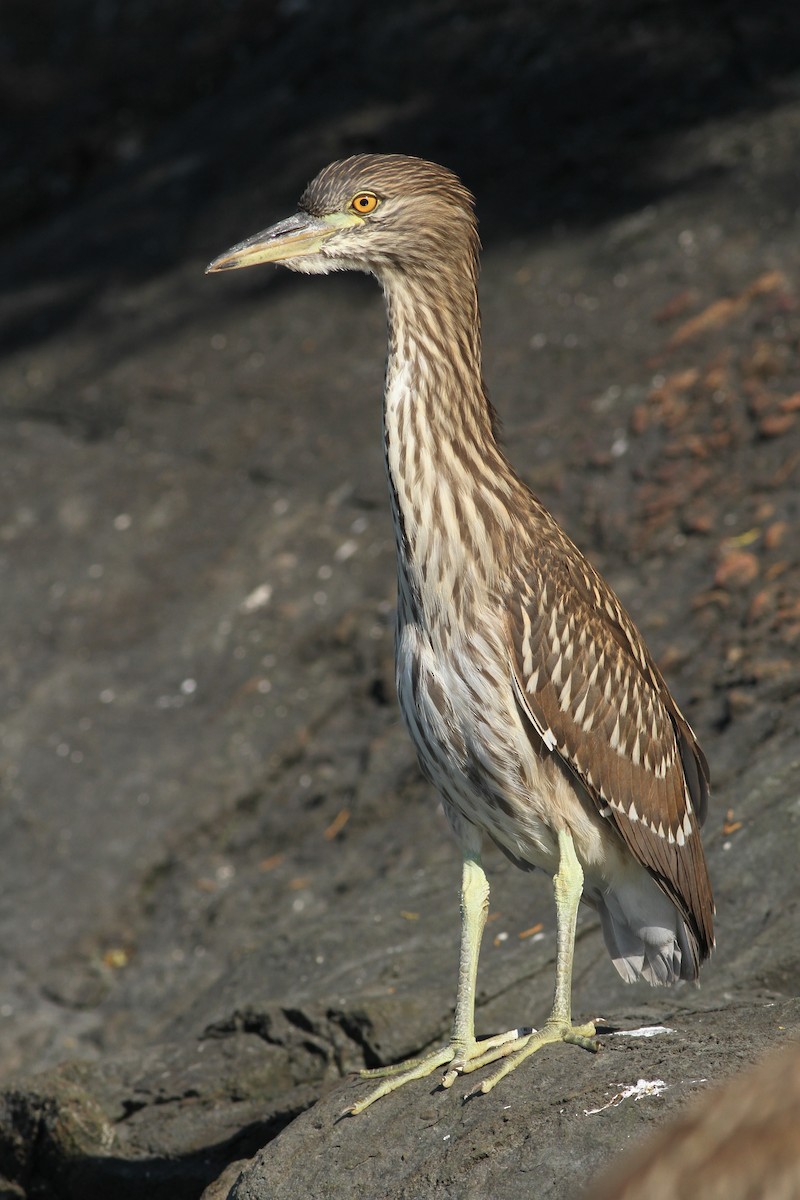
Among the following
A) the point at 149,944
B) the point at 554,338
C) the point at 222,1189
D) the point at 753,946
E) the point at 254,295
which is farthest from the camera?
the point at 254,295

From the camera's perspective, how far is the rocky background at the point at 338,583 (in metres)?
5.33

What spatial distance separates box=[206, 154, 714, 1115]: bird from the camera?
187 inches

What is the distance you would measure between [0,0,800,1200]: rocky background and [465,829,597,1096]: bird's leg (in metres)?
0.09

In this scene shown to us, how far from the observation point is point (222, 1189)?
4.55 metres

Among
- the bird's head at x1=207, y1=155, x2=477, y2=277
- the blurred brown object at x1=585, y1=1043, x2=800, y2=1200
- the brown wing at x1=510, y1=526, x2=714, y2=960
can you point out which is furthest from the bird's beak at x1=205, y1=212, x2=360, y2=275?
the blurred brown object at x1=585, y1=1043, x2=800, y2=1200

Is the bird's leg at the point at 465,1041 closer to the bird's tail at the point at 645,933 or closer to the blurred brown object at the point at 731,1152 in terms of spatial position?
the bird's tail at the point at 645,933

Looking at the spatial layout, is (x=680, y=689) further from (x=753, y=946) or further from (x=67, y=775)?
(x=67, y=775)

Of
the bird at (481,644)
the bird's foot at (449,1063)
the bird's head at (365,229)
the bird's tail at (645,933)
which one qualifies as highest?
the bird's head at (365,229)

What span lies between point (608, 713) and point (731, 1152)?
109 inches

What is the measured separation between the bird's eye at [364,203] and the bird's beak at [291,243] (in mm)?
33

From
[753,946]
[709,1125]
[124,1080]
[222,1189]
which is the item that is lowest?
[753,946]

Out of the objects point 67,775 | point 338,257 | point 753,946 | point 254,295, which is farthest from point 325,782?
point 254,295

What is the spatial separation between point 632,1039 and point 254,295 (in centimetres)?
885

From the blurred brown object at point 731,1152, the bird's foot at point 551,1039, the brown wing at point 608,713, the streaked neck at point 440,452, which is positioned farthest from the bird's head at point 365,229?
the blurred brown object at point 731,1152
